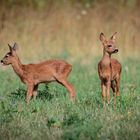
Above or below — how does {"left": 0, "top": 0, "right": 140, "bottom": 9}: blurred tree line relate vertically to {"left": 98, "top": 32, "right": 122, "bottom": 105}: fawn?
above

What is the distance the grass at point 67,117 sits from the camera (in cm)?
848

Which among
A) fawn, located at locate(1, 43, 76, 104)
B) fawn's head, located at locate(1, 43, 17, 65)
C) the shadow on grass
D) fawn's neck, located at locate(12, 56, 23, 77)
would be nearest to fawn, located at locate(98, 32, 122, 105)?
fawn, located at locate(1, 43, 76, 104)

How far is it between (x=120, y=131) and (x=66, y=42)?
11.1m

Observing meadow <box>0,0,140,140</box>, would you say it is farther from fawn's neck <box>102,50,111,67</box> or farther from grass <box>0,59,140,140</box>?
fawn's neck <box>102,50,111,67</box>

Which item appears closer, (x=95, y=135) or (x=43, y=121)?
(x=95, y=135)

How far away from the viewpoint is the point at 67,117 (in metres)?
9.38

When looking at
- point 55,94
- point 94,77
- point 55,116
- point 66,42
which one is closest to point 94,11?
point 66,42

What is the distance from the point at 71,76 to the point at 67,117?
599cm

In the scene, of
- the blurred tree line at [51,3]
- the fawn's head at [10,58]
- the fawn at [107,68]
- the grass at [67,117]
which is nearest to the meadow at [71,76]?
the grass at [67,117]

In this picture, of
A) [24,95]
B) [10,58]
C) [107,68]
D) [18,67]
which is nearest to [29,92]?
[24,95]

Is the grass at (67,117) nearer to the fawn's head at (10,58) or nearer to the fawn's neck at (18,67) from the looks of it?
the fawn's neck at (18,67)

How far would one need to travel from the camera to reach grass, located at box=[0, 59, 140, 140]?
8.48 m

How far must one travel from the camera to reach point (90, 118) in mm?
9383

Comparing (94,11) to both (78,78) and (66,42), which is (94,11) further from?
(78,78)
